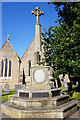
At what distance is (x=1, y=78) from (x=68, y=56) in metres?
15.5

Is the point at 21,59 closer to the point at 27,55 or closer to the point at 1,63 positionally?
the point at 27,55

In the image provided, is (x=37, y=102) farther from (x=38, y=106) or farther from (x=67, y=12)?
(x=67, y=12)

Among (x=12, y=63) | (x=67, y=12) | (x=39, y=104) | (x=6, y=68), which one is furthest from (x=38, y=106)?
(x=6, y=68)

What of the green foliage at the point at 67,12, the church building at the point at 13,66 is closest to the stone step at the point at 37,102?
the green foliage at the point at 67,12

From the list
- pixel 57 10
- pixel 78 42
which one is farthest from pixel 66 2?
pixel 78 42

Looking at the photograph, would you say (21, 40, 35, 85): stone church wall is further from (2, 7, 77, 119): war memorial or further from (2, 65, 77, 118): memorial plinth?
(2, 65, 77, 118): memorial plinth

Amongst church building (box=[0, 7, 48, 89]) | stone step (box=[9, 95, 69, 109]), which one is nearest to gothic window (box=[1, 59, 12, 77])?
church building (box=[0, 7, 48, 89])

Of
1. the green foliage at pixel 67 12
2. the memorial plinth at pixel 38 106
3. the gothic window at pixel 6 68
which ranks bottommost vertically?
the memorial plinth at pixel 38 106

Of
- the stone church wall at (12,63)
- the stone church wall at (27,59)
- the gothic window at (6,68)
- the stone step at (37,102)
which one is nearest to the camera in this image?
the stone step at (37,102)

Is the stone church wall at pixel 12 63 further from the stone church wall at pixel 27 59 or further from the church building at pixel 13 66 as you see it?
Answer: the stone church wall at pixel 27 59

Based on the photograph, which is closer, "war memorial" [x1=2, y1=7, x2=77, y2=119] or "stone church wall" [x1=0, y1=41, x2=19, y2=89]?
"war memorial" [x1=2, y1=7, x2=77, y2=119]

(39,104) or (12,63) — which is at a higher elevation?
(12,63)

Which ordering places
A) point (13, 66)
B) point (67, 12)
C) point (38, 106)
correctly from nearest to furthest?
1. point (38, 106)
2. point (67, 12)
3. point (13, 66)

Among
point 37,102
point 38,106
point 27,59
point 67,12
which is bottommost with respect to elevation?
point 38,106
